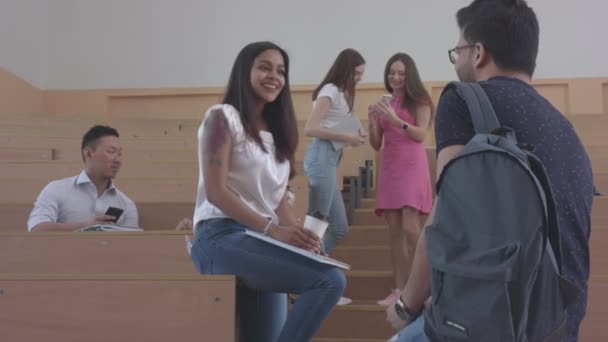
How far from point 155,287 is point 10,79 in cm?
354

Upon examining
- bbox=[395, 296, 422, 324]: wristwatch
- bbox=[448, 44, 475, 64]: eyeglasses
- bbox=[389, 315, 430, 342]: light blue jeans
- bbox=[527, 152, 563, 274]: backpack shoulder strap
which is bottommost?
bbox=[389, 315, 430, 342]: light blue jeans

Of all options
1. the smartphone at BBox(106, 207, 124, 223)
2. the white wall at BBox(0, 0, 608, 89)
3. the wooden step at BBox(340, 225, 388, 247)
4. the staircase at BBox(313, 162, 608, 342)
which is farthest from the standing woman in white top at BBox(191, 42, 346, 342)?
the white wall at BBox(0, 0, 608, 89)

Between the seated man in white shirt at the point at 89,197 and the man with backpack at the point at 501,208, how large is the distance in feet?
4.68

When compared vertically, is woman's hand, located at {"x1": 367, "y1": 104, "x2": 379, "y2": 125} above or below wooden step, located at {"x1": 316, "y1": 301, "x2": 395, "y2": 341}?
above

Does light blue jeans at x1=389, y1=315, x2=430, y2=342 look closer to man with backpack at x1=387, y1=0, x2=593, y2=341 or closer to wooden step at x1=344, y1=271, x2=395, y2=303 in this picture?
man with backpack at x1=387, y1=0, x2=593, y2=341

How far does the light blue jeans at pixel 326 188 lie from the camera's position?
7.66ft

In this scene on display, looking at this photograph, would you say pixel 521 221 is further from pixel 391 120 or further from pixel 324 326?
pixel 391 120

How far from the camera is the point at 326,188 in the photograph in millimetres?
2340

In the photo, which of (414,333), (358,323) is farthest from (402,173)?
(414,333)

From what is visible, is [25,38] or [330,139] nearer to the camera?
[330,139]

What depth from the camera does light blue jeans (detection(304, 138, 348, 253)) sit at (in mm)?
2336

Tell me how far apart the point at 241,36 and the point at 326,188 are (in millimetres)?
2733

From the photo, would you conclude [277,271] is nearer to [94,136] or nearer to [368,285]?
[368,285]

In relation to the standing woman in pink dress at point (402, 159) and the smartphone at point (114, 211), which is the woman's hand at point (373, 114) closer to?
the standing woman in pink dress at point (402, 159)
